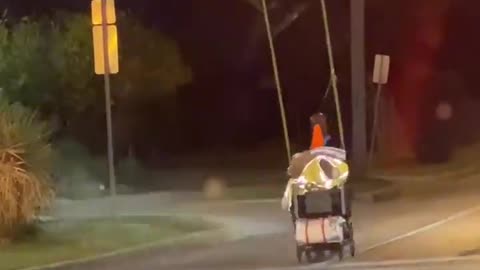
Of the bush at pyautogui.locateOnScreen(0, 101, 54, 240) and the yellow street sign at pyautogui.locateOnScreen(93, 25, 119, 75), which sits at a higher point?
the yellow street sign at pyautogui.locateOnScreen(93, 25, 119, 75)

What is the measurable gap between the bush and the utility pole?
9867 millimetres

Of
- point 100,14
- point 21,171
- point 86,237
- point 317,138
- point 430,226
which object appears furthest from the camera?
point 430,226

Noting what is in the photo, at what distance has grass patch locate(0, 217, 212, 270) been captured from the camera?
15714mm

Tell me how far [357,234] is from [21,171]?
4.77 m

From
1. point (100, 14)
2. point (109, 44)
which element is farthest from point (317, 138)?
point (100, 14)

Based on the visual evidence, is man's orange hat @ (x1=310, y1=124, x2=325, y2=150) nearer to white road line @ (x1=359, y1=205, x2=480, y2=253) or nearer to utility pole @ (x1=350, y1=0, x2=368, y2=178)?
white road line @ (x1=359, y1=205, x2=480, y2=253)

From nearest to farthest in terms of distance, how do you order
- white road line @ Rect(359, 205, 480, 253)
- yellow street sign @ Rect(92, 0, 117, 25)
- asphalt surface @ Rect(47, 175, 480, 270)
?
1. asphalt surface @ Rect(47, 175, 480, 270)
2. white road line @ Rect(359, 205, 480, 253)
3. yellow street sign @ Rect(92, 0, 117, 25)

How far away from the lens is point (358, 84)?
2608 centimetres

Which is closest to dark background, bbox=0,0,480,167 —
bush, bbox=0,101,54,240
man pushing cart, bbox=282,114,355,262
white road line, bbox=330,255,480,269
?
bush, bbox=0,101,54,240

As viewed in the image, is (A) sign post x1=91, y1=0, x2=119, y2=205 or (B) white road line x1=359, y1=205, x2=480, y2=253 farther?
(A) sign post x1=91, y1=0, x2=119, y2=205

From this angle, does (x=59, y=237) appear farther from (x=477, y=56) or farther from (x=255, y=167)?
(x=477, y=56)

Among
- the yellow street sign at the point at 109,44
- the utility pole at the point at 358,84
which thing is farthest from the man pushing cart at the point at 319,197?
the utility pole at the point at 358,84

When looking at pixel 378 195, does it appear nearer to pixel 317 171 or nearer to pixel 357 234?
pixel 357 234

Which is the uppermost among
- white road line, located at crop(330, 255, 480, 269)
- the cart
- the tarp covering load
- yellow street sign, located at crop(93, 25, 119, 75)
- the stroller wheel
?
yellow street sign, located at crop(93, 25, 119, 75)
